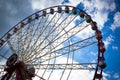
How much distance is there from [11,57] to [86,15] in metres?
8.66

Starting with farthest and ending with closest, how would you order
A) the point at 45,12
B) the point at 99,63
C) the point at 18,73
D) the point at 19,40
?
the point at 45,12, the point at 19,40, the point at 18,73, the point at 99,63

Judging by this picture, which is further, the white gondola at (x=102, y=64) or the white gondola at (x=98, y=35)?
the white gondola at (x=98, y=35)

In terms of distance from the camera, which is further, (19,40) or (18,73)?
(19,40)

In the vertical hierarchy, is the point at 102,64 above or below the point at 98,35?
below

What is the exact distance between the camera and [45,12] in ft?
99.8

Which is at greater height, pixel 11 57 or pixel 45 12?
pixel 45 12

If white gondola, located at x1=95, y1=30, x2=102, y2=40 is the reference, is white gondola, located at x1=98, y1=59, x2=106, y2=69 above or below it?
below

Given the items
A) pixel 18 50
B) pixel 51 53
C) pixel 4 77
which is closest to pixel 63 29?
pixel 51 53

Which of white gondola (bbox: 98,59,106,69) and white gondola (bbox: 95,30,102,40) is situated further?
white gondola (bbox: 95,30,102,40)

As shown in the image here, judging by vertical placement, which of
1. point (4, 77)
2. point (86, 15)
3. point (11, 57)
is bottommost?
point (4, 77)

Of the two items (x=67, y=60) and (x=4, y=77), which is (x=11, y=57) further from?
(x=67, y=60)

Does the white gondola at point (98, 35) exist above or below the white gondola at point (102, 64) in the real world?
above

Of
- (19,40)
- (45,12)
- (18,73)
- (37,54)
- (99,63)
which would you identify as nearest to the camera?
(99,63)

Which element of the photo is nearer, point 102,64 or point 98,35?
point 102,64
